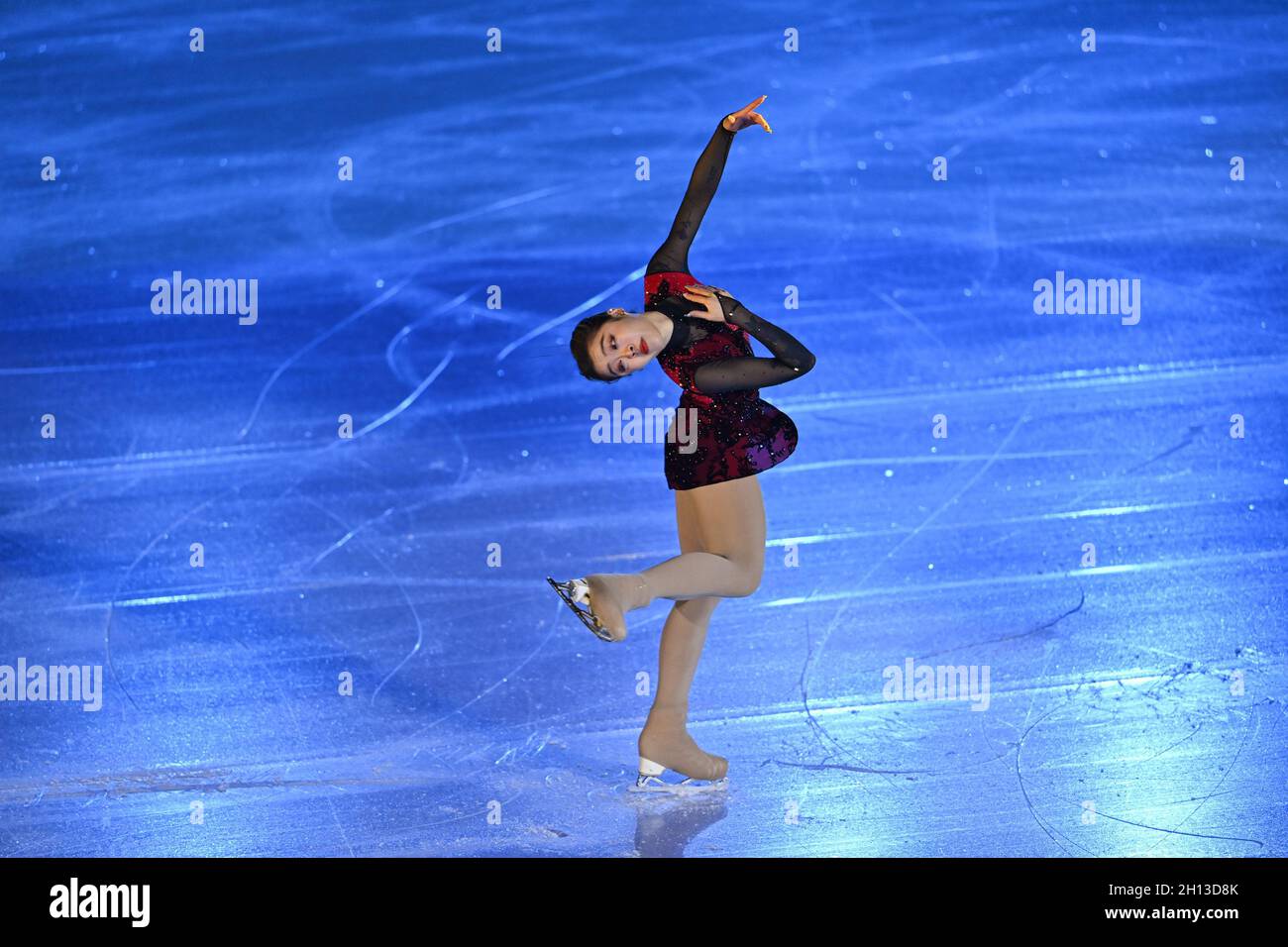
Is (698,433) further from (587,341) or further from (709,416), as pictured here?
(587,341)

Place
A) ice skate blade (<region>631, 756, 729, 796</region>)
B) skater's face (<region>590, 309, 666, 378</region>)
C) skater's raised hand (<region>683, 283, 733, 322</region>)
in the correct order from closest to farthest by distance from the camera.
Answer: skater's face (<region>590, 309, 666, 378</region>), skater's raised hand (<region>683, 283, 733, 322</region>), ice skate blade (<region>631, 756, 729, 796</region>)

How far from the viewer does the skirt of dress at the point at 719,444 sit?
495cm

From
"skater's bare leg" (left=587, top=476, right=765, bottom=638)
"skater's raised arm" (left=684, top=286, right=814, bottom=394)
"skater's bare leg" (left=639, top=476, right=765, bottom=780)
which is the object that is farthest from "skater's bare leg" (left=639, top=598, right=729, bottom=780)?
"skater's raised arm" (left=684, top=286, right=814, bottom=394)

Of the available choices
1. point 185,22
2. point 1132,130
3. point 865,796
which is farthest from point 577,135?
point 865,796

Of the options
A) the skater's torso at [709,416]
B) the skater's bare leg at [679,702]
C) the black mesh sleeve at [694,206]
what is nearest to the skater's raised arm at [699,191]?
the black mesh sleeve at [694,206]

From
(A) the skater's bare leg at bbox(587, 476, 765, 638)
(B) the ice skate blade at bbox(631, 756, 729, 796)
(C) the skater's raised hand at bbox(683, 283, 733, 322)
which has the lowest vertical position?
(B) the ice skate blade at bbox(631, 756, 729, 796)

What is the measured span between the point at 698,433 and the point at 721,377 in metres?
0.22

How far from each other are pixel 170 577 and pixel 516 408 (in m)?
1.93

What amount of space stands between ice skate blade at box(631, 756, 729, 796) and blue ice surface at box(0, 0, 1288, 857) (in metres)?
0.11

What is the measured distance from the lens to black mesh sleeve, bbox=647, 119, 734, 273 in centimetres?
507

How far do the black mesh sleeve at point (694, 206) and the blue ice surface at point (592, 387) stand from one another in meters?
1.51

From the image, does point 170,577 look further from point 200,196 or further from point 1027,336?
point 1027,336

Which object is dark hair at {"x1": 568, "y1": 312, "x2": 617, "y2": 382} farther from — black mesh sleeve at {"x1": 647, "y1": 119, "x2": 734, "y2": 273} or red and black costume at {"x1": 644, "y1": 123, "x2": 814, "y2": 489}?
black mesh sleeve at {"x1": 647, "y1": 119, "x2": 734, "y2": 273}

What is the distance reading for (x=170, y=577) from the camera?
7.18 meters
